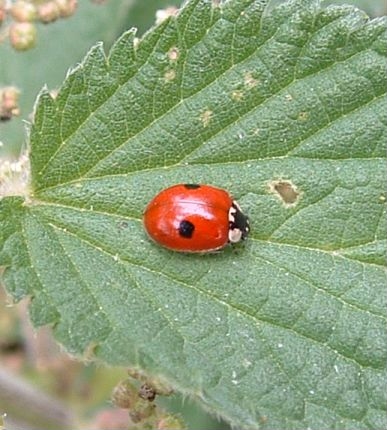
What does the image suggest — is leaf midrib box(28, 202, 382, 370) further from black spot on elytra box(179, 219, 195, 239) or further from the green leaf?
black spot on elytra box(179, 219, 195, 239)

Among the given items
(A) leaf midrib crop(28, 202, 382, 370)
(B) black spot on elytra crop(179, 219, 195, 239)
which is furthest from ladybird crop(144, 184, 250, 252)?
(A) leaf midrib crop(28, 202, 382, 370)

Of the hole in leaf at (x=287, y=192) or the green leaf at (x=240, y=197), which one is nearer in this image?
Result: the green leaf at (x=240, y=197)

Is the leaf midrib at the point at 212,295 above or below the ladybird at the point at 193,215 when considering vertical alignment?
below

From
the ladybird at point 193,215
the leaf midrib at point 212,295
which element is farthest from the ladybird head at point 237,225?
the leaf midrib at point 212,295

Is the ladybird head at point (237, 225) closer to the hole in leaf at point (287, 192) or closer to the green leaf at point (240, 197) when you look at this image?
the green leaf at point (240, 197)

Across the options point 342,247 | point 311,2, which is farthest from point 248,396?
point 311,2

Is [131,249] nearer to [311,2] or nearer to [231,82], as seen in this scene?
[231,82]
